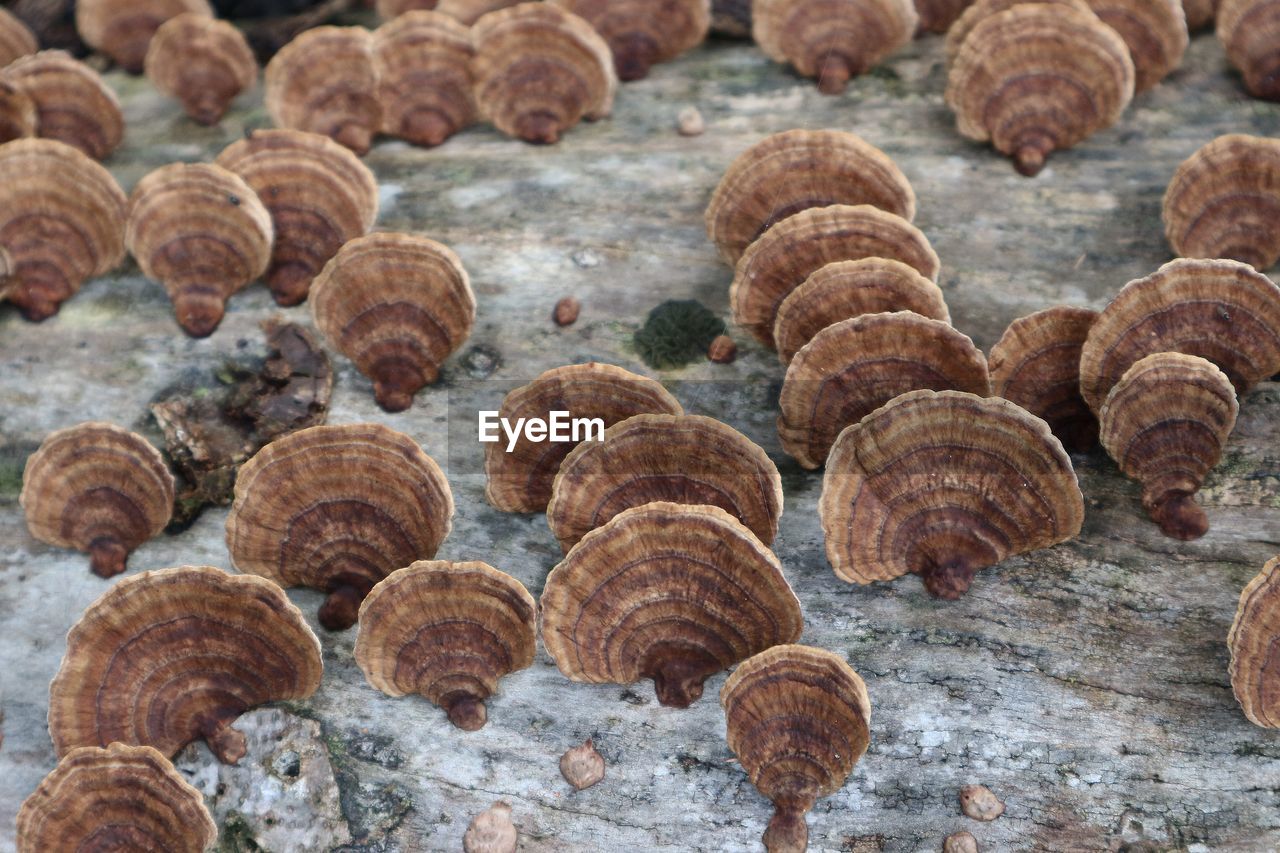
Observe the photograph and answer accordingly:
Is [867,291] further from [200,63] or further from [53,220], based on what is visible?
[200,63]

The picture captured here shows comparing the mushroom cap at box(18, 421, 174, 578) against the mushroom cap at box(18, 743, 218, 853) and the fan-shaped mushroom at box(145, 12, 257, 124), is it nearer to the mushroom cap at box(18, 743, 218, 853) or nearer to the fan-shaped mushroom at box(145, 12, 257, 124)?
the mushroom cap at box(18, 743, 218, 853)

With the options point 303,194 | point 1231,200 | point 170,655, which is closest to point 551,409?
point 170,655

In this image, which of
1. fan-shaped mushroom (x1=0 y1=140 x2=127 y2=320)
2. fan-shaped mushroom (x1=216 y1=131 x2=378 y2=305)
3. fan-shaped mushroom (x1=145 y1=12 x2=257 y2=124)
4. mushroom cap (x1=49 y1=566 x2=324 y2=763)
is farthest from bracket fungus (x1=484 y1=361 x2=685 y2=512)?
fan-shaped mushroom (x1=145 y1=12 x2=257 y2=124)

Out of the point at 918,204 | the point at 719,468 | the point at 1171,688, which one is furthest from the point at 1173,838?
the point at 918,204

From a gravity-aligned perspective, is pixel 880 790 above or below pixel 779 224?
below

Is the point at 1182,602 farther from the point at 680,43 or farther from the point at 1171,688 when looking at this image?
the point at 680,43

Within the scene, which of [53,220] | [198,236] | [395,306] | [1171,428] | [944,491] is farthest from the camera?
[53,220]

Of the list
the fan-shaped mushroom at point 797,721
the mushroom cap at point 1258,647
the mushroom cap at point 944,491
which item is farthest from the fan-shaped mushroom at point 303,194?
the mushroom cap at point 1258,647
